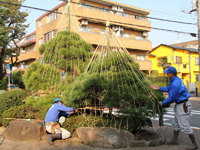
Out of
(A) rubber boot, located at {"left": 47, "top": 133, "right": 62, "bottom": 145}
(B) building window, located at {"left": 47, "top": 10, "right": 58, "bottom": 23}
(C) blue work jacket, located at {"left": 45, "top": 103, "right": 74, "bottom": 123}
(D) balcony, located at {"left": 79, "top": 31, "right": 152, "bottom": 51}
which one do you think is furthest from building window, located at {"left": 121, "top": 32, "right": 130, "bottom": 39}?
(A) rubber boot, located at {"left": 47, "top": 133, "right": 62, "bottom": 145}

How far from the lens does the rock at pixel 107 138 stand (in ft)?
14.5

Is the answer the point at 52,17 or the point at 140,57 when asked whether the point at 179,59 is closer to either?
Result: the point at 140,57

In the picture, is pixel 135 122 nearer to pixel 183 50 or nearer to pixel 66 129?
pixel 66 129

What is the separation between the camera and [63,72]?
708cm

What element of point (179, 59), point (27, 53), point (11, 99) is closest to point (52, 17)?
point (27, 53)

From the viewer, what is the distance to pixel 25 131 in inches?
206

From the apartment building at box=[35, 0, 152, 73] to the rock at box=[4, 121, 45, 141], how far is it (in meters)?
15.0

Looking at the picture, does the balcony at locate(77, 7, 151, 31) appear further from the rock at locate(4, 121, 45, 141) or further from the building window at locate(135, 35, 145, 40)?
the rock at locate(4, 121, 45, 141)

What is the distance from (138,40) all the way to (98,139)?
22.0 metres

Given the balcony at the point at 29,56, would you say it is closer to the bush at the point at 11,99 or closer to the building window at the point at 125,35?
the building window at the point at 125,35

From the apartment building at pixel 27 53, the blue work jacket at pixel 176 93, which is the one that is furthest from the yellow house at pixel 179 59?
the blue work jacket at pixel 176 93

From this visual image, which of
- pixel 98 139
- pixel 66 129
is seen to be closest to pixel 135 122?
pixel 98 139

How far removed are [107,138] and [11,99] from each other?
441cm

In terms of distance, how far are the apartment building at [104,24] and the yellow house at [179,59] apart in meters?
6.22
